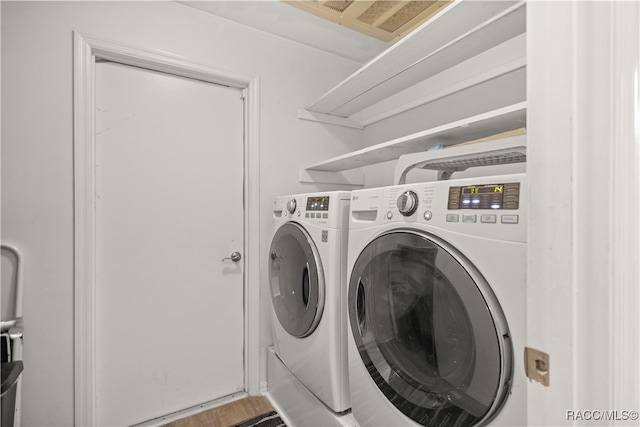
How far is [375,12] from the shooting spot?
165 cm

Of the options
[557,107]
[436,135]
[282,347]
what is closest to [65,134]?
[282,347]

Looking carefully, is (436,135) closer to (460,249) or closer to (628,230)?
(460,249)

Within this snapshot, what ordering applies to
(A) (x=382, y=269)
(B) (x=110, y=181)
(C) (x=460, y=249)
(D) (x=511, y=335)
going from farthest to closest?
(B) (x=110, y=181) < (A) (x=382, y=269) < (C) (x=460, y=249) < (D) (x=511, y=335)

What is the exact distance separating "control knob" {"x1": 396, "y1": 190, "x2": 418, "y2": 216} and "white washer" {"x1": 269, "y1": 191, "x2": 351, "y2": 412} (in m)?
0.36

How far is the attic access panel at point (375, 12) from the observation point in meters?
1.58

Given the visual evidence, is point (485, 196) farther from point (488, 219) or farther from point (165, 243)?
point (165, 243)

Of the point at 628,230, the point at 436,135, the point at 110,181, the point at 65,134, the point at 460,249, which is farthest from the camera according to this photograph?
the point at 110,181

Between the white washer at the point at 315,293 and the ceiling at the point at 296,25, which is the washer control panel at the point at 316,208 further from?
the ceiling at the point at 296,25

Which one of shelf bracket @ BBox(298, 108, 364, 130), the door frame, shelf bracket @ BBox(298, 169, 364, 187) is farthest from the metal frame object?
the door frame

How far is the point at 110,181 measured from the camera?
1567 mm

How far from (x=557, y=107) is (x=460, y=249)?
0.46 meters

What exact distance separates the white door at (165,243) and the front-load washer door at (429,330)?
1.05 metres

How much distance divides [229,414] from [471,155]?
1887mm

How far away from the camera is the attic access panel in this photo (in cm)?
158
